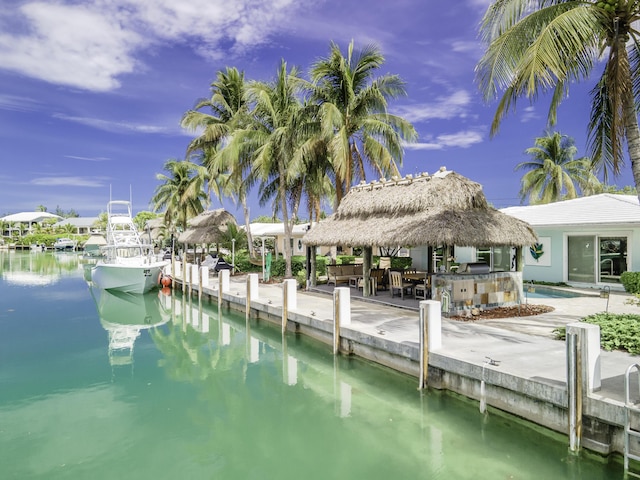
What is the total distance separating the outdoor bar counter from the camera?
36.6 ft

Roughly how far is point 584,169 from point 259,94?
935 inches

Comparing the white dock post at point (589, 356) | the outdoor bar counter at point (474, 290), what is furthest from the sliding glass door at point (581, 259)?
the white dock post at point (589, 356)

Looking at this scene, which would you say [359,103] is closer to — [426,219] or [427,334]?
[426,219]

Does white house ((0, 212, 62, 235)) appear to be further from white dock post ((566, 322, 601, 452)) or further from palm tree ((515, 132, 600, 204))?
white dock post ((566, 322, 601, 452))

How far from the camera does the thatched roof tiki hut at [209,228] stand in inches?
1095

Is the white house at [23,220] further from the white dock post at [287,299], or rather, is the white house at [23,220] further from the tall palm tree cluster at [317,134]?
the white dock post at [287,299]

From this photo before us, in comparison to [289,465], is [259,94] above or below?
above

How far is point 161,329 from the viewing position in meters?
15.4

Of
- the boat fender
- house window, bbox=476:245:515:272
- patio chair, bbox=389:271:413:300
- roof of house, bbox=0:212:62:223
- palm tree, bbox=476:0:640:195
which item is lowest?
the boat fender

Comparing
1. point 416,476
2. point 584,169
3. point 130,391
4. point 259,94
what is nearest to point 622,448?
point 416,476

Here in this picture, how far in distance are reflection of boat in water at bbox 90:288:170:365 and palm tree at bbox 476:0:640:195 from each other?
11230mm

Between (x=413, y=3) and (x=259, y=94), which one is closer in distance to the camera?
(x=413, y=3)

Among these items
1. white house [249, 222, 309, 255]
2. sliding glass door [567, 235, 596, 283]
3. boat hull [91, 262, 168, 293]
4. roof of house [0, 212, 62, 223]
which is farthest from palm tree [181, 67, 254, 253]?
roof of house [0, 212, 62, 223]

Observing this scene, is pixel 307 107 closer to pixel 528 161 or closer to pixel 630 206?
pixel 630 206
